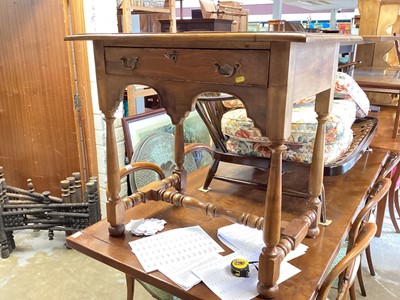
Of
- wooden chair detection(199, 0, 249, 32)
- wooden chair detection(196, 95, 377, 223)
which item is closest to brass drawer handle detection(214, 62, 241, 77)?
wooden chair detection(196, 95, 377, 223)

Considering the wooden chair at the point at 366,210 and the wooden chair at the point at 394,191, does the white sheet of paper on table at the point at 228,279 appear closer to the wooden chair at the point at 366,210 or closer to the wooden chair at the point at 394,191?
the wooden chair at the point at 366,210

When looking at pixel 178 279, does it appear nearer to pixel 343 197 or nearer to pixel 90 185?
pixel 343 197

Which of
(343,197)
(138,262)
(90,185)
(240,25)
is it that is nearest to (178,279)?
(138,262)

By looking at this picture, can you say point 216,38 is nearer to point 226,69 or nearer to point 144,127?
point 226,69

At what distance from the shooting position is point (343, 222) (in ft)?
4.84

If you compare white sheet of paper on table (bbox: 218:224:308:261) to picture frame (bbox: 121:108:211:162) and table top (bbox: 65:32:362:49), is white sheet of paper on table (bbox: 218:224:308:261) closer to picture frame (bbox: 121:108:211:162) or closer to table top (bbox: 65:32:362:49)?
table top (bbox: 65:32:362:49)

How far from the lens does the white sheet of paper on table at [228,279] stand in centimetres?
108

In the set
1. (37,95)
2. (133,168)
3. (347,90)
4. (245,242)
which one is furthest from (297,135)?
(37,95)

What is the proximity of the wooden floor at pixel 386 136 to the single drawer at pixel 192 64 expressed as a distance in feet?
5.82

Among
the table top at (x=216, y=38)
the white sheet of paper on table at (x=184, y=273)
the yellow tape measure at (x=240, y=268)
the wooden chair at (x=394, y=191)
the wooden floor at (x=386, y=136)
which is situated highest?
the table top at (x=216, y=38)

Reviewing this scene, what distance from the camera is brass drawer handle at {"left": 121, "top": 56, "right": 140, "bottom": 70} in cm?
116

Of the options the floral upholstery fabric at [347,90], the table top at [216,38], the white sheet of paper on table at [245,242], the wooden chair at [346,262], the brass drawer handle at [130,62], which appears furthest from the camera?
the floral upholstery fabric at [347,90]

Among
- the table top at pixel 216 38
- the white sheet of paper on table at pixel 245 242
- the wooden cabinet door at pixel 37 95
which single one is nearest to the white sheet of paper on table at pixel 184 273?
the white sheet of paper on table at pixel 245 242

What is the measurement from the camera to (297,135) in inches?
62.7
